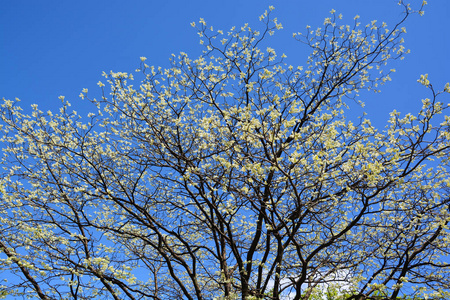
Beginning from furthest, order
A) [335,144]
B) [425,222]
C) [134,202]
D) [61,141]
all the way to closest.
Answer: [61,141], [134,202], [425,222], [335,144]

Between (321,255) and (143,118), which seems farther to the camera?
(321,255)

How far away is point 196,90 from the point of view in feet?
28.6

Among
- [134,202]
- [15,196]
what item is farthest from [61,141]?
[134,202]

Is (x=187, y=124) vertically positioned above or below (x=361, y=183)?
above

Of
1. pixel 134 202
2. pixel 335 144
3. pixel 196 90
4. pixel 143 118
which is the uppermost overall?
pixel 196 90

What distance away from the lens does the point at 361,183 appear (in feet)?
23.3

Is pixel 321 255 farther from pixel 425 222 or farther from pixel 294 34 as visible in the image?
pixel 294 34

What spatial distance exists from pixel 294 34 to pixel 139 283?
309 inches

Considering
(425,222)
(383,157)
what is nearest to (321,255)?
(425,222)

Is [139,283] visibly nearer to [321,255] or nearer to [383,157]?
[321,255]

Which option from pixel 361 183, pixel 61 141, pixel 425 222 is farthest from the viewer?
pixel 61 141

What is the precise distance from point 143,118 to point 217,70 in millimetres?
2176

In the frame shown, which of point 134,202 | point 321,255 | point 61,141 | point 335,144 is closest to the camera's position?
point 335,144

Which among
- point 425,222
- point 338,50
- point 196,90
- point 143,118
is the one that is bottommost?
point 425,222
